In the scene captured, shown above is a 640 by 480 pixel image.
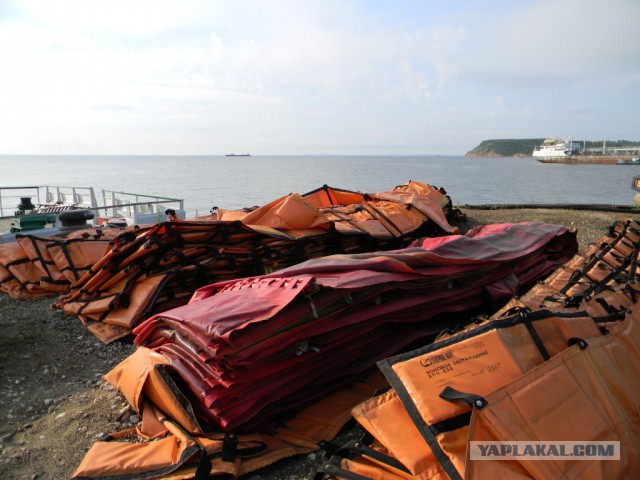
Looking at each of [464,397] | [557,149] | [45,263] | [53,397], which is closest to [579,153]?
[557,149]

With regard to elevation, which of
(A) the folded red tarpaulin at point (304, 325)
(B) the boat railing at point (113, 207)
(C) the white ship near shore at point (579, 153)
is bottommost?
(B) the boat railing at point (113, 207)

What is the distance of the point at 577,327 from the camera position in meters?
3.10

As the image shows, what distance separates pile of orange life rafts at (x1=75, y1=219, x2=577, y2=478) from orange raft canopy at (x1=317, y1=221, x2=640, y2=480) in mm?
292

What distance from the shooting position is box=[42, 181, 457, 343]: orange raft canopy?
598cm

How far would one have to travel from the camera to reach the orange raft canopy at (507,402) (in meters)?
2.37

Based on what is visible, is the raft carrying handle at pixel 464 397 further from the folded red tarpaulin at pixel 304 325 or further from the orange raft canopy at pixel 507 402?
the folded red tarpaulin at pixel 304 325

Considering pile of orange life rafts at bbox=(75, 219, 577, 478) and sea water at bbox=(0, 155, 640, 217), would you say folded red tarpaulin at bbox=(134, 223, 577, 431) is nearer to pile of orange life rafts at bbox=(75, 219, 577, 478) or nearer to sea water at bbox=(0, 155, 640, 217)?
pile of orange life rafts at bbox=(75, 219, 577, 478)

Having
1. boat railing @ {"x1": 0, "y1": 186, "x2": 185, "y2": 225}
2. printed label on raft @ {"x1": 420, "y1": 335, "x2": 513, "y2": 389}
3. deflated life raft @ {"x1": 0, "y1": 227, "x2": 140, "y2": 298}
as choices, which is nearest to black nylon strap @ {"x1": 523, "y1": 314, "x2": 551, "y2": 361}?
printed label on raft @ {"x1": 420, "y1": 335, "x2": 513, "y2": 389}

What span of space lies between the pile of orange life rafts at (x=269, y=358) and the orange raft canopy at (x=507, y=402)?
0.29 metres

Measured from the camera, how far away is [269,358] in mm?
3324

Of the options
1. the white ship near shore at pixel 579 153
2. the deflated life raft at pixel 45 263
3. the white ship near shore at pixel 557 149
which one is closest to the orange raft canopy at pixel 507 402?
the deflated life raft at pixel 45 263

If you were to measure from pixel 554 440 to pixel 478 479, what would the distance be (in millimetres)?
514

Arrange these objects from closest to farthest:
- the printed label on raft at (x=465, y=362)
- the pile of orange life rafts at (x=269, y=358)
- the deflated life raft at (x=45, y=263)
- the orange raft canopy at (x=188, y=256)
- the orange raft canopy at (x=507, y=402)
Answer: the orange raft canopy at (x=507, y=402) → the printed label on raft at (x=465, y=362) → the pile of orange life rafts at (x=269, y=358) → the orange raft canopy at (x=188, y=256) → the deflated life raft at (x=45, y=263)

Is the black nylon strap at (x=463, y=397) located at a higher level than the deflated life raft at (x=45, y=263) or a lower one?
higher
